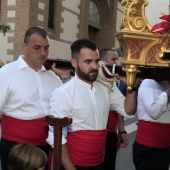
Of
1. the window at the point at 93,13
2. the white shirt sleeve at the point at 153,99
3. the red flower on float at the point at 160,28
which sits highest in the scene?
the window at the point at 93,13

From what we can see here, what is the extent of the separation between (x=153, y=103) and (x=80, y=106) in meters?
0.86

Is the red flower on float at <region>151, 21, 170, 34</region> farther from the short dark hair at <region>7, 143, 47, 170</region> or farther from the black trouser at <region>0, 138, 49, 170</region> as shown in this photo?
the black trouser at <region>0, 138, 49, 170</region>

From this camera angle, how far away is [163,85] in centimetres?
333

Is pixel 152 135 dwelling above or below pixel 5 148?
above

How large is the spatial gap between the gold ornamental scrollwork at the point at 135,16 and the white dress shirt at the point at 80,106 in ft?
2.20

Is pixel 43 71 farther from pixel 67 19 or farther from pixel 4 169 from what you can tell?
pixel 67 19

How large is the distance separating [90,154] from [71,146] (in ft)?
0.50

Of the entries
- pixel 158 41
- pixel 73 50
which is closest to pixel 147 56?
pixel 158 41

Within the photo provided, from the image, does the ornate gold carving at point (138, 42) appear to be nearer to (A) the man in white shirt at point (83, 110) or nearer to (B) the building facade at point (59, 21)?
A: (A) the man in white shirt at point (83, 110)

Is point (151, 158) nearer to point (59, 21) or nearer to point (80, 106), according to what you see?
point (80, 106)

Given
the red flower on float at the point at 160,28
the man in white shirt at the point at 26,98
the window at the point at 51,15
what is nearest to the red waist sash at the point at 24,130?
the man in white shirt at the point at 26,98

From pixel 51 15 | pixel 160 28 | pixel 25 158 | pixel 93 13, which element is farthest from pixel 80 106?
pixel 93 13

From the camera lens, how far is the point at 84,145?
267 cm

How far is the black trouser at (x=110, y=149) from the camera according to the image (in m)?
4.11
